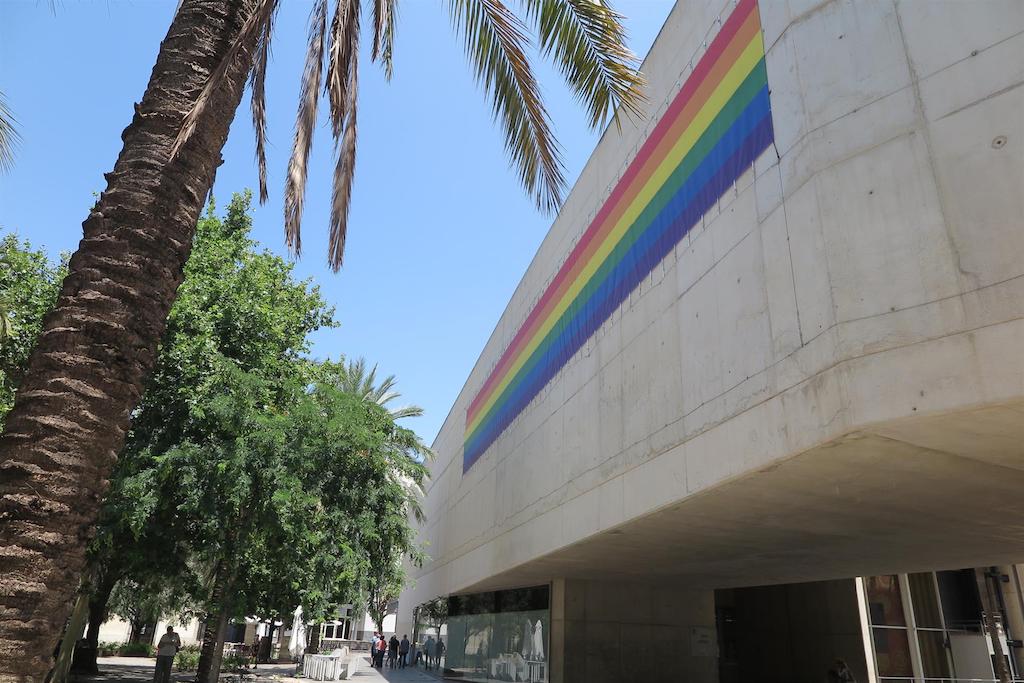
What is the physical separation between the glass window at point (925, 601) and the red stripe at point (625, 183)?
41.8 feet

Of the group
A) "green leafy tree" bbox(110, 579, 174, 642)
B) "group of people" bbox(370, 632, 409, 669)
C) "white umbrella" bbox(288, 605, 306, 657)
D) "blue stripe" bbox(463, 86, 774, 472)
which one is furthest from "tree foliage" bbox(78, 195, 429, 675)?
"group of people" bbox(370, 632, 409, 669)

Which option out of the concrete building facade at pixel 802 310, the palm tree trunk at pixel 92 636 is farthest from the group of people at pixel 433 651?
the concrete building facade at pixel 802 310

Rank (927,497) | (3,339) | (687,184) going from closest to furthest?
(927,497) < (687,184) < (3,339)

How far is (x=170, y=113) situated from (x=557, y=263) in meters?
12.2

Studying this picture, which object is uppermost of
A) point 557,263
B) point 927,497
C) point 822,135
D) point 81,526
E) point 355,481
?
point 557,263

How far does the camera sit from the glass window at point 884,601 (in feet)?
59.2

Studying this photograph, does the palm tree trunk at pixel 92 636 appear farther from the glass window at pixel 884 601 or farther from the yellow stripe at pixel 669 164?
the glass window at pixel 884 601

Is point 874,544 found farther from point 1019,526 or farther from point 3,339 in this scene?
point 3,339

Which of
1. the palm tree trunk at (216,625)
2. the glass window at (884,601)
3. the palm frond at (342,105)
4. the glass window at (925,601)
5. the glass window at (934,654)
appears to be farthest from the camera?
the glass window at (925,601)

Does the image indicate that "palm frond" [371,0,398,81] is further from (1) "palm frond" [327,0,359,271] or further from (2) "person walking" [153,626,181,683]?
(2) "person walking" [153,626,181,683]

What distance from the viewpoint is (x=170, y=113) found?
5195mm

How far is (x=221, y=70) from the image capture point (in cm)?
531

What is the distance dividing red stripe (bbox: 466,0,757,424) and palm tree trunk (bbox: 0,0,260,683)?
6254 mm

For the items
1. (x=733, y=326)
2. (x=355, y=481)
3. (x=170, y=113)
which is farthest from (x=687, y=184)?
(x=355, y=481)
